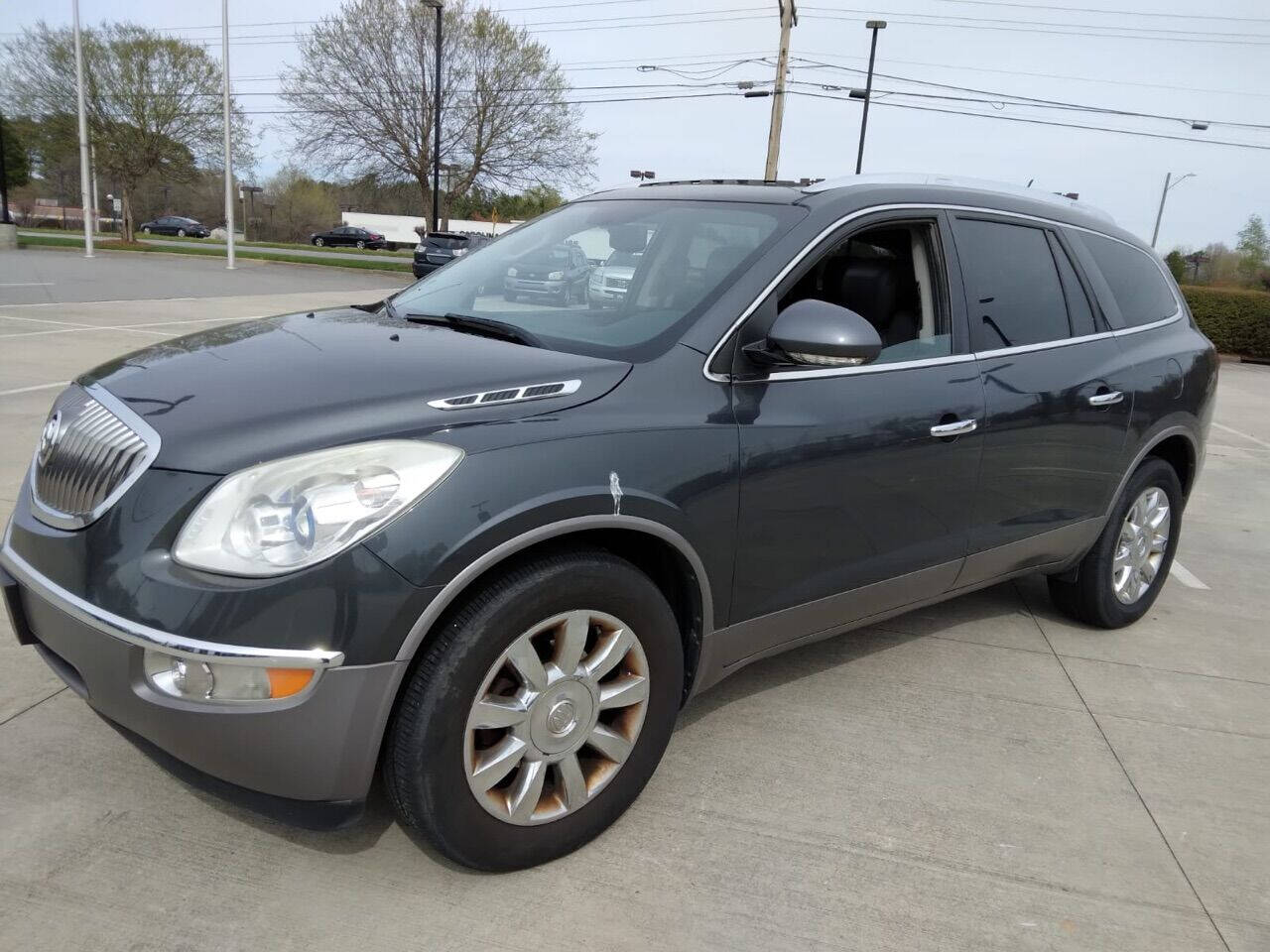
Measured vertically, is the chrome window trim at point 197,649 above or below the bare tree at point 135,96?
below

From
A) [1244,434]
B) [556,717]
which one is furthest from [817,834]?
[1244,434]

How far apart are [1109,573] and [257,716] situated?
365 centimetres

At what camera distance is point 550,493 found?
88.7 inches

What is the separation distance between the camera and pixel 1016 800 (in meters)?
3.00

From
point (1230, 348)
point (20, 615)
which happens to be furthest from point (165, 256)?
point (20, 615)

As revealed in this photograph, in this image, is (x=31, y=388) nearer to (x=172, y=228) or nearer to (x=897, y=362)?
(x=897, y=362)

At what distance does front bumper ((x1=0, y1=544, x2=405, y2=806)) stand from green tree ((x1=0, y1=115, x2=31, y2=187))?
144 feet

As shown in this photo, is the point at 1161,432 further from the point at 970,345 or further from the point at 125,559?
the point at 125,559

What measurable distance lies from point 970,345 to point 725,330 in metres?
1.15

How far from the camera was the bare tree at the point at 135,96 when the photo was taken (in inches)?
1490

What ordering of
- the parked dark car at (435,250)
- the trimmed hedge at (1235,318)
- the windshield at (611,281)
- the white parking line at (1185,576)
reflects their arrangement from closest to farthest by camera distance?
the windshield at (611,281), the white parking line at (1185,576), the trimmed hedge at (1235,318), the parked dark car at (435,250)

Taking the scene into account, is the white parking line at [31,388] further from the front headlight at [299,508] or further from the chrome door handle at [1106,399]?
the chrome door handle at [1106,399]

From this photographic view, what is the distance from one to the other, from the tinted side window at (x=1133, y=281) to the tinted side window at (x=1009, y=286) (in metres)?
0.42

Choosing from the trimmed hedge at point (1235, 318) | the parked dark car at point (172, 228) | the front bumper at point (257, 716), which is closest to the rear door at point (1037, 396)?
the front bumper at point (257, 716)
